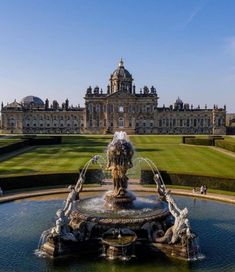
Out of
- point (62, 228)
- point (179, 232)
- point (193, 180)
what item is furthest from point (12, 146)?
point (179, 232)

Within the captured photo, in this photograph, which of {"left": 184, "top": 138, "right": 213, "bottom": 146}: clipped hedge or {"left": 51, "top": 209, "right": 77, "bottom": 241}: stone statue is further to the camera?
{"left": 184, "top": 138, "right": 213, "bottom": 146}: clipped hedge

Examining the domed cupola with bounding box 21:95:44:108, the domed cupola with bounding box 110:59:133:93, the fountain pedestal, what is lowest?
the fountain pedestal

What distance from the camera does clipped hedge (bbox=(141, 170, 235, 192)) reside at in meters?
33.5

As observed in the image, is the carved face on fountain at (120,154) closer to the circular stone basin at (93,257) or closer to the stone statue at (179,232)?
the stone statue at (179,232)

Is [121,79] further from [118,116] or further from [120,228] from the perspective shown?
[120,228]

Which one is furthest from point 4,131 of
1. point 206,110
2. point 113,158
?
point 113,158

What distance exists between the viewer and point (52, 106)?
151m

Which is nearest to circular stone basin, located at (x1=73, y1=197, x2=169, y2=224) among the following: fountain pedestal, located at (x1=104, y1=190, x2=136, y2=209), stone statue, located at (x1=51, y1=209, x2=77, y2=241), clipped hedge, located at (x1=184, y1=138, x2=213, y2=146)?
fountain pedestal, located at (x1=104, y1=190, x2=136, y2=209)

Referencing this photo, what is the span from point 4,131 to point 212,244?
12897 centimetres

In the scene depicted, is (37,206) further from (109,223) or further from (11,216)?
(109,223)

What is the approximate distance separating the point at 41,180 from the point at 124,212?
14836mm

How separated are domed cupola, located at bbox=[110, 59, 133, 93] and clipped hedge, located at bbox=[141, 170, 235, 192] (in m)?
106

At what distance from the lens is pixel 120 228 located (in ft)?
67.4

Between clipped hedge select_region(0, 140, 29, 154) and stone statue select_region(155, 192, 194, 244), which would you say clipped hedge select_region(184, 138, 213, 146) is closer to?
clipped hedge select_region(0, 140, 29, 154)
